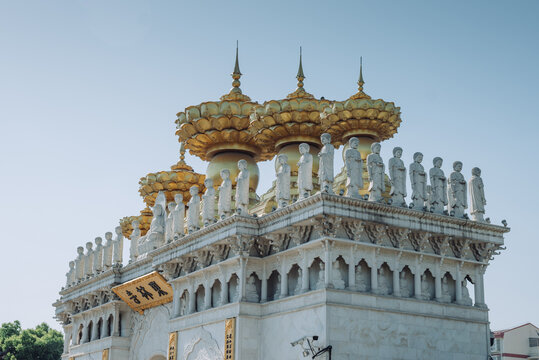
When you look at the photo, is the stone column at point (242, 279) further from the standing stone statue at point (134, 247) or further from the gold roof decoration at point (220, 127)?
the standing stone statue at point (134, 247)

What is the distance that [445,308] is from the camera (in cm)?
2008

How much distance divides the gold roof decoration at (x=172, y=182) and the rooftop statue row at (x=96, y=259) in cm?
283

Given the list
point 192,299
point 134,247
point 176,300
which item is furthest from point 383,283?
point 134,247

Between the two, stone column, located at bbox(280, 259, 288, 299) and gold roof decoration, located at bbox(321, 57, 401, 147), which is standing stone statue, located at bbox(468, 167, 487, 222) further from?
stone column, located at bbox(280, 259, 288, 299)

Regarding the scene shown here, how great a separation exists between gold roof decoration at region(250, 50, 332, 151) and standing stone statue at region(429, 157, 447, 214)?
4.57 meters

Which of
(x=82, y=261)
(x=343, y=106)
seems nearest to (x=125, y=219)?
(x=82, y=261)

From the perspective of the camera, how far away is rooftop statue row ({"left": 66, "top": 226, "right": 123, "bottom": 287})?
29.6m

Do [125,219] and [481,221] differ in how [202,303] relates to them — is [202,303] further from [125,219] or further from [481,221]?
[125,219]

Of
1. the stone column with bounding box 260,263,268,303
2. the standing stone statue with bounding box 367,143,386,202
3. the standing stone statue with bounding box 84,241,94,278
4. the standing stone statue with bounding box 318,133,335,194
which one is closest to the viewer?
the standing stone statue with bounding box 318,133,335,194

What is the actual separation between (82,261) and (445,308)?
17.5 m

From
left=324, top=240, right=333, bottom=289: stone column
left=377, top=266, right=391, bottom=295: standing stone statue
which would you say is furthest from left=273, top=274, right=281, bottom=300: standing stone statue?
left=377, top=266, right=391, bottom=295: standing stone statue

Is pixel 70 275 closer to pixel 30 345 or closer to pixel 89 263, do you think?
pixel 89 263

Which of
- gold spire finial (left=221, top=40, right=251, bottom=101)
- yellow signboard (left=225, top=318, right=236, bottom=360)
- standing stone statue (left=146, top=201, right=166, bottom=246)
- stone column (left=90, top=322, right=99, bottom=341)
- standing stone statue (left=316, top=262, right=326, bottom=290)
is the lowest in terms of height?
yellow signboard (left=225, top=318, right=236, bottom=360)

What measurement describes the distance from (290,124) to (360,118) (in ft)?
7.36
